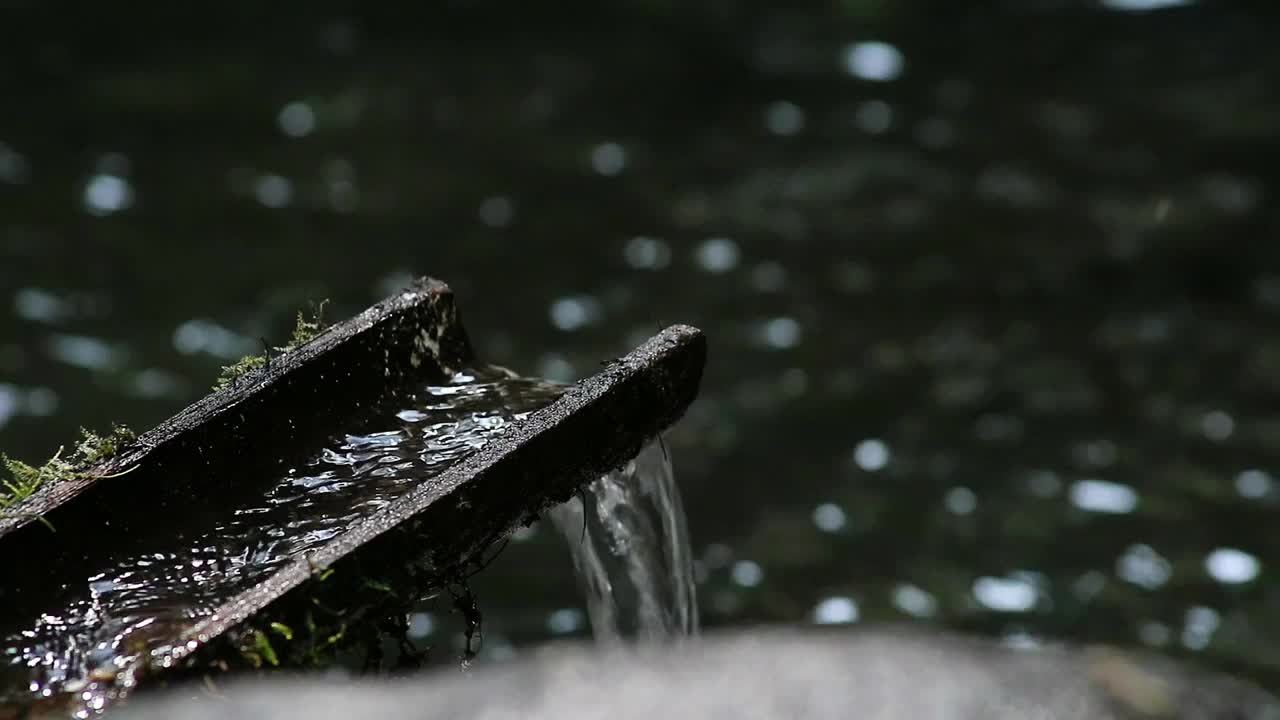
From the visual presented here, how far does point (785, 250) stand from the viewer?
9.11m

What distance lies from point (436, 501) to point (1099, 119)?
8355 mm

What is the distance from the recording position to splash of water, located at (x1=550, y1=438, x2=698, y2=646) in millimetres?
4254

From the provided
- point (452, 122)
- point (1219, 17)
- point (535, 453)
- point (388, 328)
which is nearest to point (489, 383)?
point (388, 328)

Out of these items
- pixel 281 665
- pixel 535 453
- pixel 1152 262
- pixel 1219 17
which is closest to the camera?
pixel 281 665

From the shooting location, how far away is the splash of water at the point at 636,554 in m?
4.25

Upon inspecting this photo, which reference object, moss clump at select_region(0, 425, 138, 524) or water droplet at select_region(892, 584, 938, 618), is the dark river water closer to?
water droplet at select_region(892, 584, 938, 618)

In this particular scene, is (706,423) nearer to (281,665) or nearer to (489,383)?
(489,383)

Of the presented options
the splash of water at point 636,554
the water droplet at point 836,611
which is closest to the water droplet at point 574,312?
the water droplet at point 836,611

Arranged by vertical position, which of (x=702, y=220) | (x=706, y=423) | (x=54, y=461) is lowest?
(x=54, y=461)

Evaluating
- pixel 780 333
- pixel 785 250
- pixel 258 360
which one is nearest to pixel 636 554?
pixel 258 360

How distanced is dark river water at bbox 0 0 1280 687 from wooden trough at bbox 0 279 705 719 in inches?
129

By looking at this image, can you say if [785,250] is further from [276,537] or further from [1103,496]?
[276,537]

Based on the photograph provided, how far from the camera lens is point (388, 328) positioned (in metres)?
3.65

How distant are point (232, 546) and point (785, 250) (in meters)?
6.32
